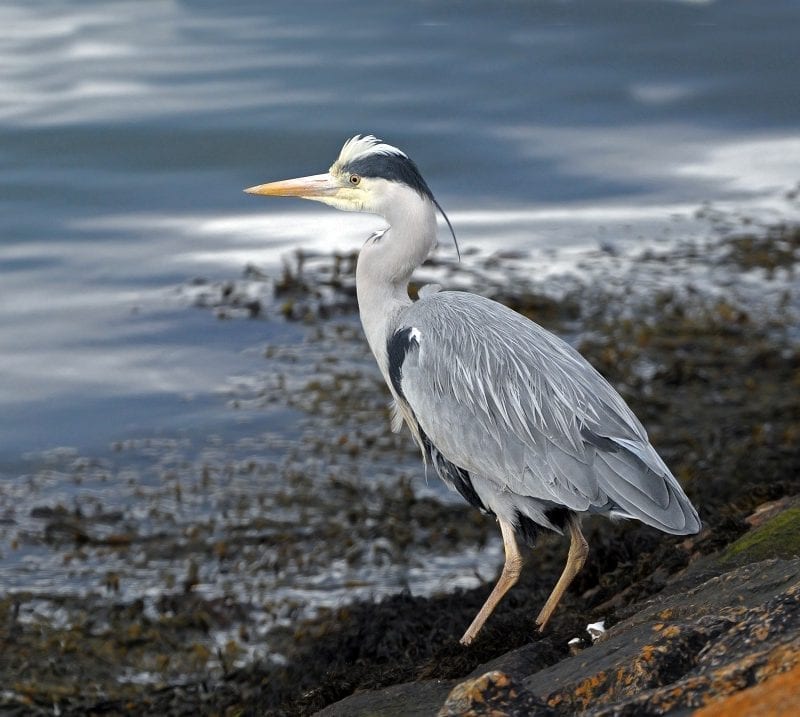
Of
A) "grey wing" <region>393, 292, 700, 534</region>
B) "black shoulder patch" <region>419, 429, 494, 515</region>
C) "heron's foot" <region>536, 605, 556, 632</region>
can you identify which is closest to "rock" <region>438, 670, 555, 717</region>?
"grey wing" <region>393, 292, 700, 534</region>

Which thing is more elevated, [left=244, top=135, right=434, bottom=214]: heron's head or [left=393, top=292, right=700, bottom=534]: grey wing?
[left=244, top=135, right=434, bottom=214]: heron's head

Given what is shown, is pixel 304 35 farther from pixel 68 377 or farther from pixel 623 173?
pixel 68 377

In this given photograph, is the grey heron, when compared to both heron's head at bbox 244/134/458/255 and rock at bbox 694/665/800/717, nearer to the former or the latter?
heron's head at bbox 244/134/458/255

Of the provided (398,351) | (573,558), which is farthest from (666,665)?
(398,351)

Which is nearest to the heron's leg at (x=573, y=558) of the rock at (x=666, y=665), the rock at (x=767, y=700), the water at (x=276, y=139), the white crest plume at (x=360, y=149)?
the rock at (x=666, y=665)

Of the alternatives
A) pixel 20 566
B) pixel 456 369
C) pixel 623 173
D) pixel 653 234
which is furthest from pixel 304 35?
pixel 456 369

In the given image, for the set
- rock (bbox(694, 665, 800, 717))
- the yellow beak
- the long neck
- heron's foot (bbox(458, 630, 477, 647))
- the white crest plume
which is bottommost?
heron's foot (bbox(458, 630, 477, 647))

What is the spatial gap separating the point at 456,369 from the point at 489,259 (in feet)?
18.9

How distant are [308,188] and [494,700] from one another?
3.06 meters

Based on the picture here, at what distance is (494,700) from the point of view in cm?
264

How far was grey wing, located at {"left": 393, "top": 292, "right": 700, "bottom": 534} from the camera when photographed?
4.28 m

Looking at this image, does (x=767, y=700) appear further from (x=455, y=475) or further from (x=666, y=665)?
(x=455, y=475)

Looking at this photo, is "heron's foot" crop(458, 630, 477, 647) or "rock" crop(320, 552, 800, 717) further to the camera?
"heron's foot" crop(458, 630, 477, 647)

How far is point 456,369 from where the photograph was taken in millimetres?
4660
